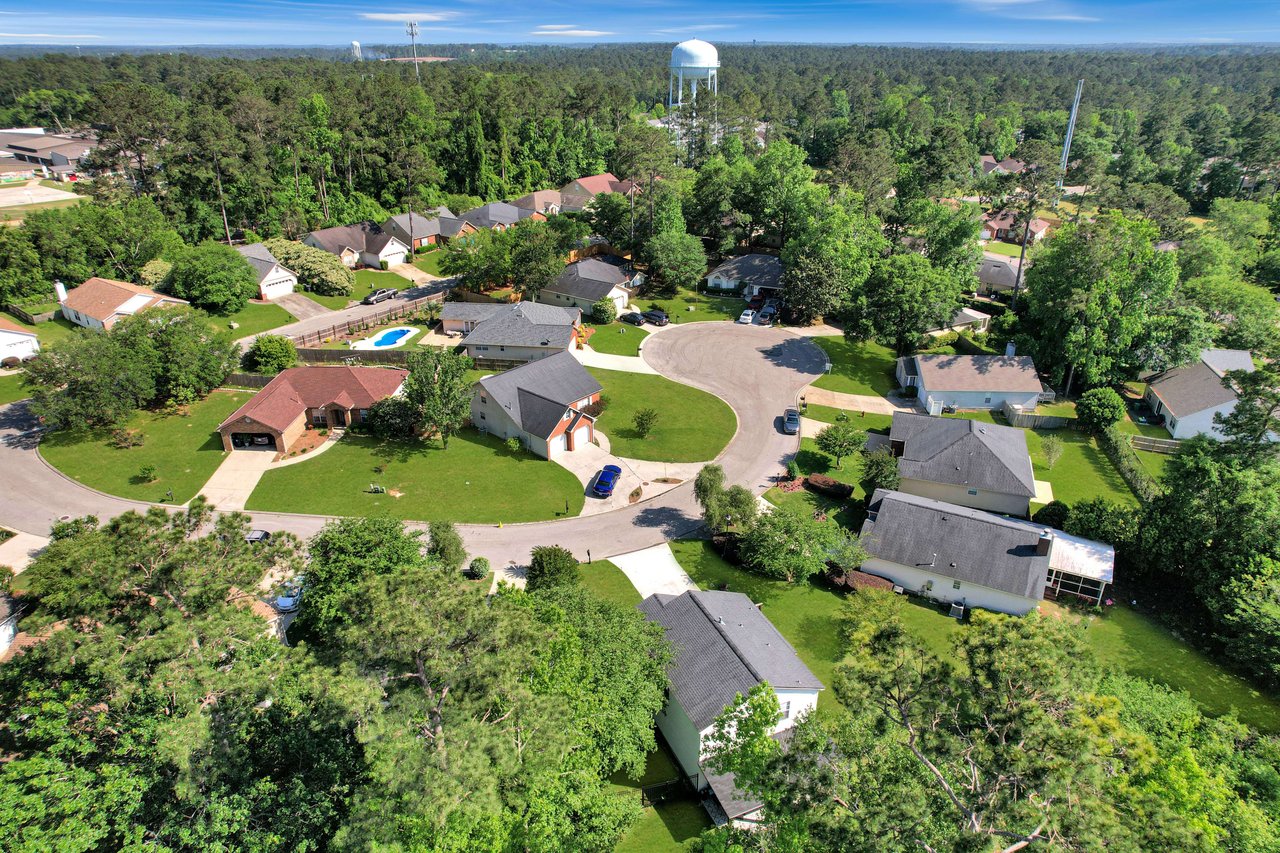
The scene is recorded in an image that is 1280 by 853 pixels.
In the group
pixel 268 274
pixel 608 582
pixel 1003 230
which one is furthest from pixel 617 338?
pixel 1003 230

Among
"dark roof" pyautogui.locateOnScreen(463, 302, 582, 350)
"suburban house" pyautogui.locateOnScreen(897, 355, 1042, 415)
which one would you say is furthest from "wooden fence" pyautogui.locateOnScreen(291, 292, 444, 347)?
"suburban house" pyautogui.locateOnScreen(897, 355, 1042, 415)

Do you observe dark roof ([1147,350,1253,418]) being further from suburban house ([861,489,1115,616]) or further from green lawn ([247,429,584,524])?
green lawn ([247,429,584,524])

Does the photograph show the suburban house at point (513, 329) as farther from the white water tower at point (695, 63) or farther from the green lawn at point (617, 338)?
the white water tower at point (695, 63)

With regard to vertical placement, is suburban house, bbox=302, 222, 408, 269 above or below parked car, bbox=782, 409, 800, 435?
above

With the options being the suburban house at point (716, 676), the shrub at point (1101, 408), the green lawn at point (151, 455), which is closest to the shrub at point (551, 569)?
the suburban house at point (716, 676)

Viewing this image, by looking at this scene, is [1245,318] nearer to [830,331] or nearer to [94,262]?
[830,331]

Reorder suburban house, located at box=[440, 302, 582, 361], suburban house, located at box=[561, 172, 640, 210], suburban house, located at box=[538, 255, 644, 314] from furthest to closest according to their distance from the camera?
suburban house, located at box=[561, 172, 640, 210]
suburban house, located at box=[538, 255, 644, 314]
suburban house, located at box=[440, 302, 582, 361]

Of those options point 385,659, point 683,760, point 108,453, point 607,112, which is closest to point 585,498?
point 683,760
